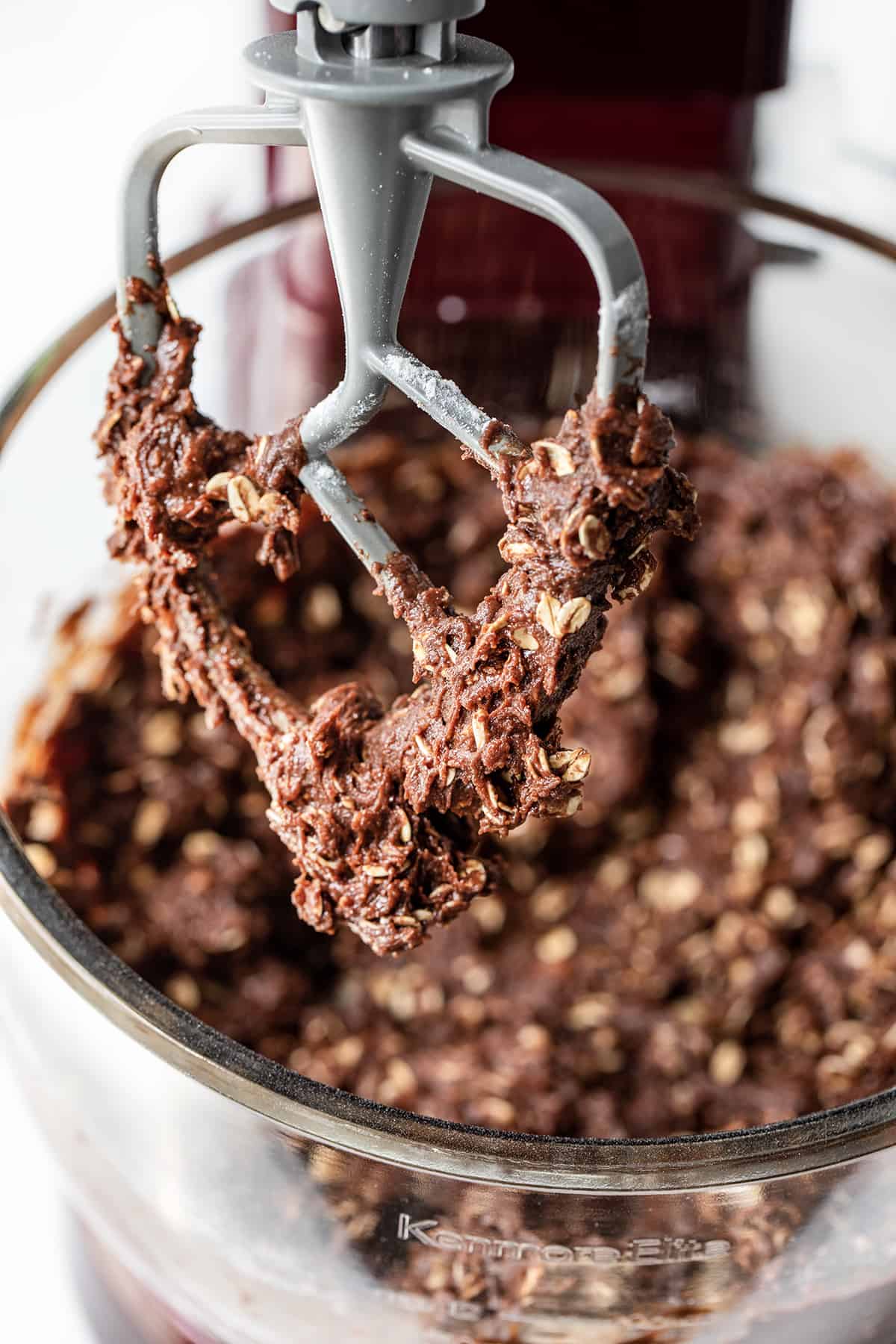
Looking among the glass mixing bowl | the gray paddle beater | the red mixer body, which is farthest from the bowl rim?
the red mixer body

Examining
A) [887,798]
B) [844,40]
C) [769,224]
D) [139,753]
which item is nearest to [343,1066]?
[139,753]

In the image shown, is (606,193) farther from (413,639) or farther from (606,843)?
(413,639)

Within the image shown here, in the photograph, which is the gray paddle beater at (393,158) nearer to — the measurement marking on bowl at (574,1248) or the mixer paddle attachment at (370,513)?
the mixer paddle attachment at (370,513)

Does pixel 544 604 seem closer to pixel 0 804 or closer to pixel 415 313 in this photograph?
pixel 0 804

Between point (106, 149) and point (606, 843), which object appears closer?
point (606, 843)

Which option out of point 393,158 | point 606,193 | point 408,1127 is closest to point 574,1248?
point 408,1127
